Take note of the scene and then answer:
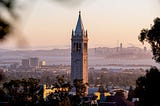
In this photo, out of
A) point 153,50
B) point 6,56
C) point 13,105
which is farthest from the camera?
point 13,105

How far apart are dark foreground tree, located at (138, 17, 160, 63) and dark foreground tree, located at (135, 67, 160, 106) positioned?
0.62m

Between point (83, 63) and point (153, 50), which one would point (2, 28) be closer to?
point (153, 50)

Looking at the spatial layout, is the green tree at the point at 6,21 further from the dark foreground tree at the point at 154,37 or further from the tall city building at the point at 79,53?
the tall city building at the point at 79,53

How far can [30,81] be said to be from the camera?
25.6 metres

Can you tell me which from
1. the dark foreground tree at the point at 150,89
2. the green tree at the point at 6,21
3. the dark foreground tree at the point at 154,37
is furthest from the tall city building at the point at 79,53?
the green tree at the point at 6,21

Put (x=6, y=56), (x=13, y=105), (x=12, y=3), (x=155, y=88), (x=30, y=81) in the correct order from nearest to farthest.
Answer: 1. (x=12, y=3)
2. (x=6, y=56)
3. (x=155, y=88)
4. (x=13, y=105)
5. (x=30, y=81)

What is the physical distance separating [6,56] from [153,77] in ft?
21.7

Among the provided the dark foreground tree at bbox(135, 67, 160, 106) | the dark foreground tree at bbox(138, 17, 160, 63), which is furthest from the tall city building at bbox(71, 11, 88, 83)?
the dark foreground tree at bbox(135, 67, 160, 106)

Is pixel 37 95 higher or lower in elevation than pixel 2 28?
lower

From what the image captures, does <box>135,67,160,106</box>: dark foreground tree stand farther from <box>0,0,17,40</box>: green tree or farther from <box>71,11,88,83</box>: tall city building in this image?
<box>71,11,88,83</box>: tall city building

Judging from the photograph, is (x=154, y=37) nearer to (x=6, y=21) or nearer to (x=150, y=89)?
(x=150, y=89)

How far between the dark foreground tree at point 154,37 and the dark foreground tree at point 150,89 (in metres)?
0.62

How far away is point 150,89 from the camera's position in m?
8.15

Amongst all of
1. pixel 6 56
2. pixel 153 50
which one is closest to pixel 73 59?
pixel 153 50
